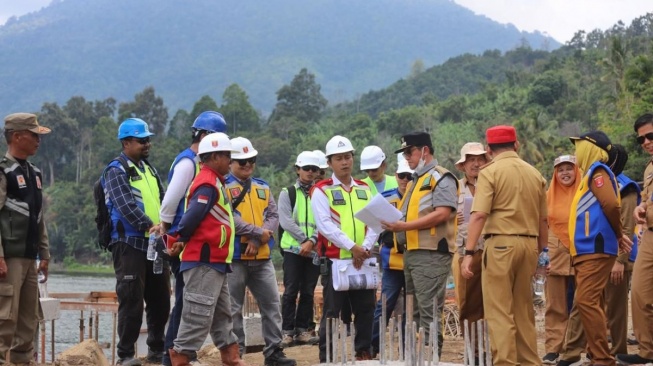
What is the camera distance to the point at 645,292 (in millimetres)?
8461

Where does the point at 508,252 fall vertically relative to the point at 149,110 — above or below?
below

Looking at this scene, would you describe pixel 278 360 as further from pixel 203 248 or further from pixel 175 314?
pixel 203 248

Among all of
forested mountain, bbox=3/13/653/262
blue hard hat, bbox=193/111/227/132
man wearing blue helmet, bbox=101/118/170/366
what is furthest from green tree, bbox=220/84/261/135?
blue hard hat, bbox=193/111/227/132

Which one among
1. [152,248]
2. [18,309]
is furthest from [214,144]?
[18,309]

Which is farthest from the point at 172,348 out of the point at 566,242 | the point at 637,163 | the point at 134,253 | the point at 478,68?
the point at 478,68

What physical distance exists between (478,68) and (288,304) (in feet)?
394

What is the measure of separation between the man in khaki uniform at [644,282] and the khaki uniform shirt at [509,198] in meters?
1.23

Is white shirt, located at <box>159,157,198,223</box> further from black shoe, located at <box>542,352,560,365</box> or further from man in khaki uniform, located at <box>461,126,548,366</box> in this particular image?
black shoe, located at <box>542,352,560,365</box>

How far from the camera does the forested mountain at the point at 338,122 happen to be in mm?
62750

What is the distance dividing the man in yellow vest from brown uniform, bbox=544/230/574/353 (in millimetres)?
1188

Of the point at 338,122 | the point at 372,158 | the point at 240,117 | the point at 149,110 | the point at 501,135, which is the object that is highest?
the point at 149,110

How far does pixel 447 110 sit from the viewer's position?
8806 centimetres

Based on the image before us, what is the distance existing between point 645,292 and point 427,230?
1.96 metres

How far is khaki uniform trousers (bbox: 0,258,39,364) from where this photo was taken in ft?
26.0
